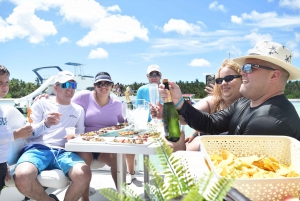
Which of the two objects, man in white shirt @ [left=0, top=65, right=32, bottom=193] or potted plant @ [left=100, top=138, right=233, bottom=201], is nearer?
potted plant @ [left=100, top=138, right=233, bottom=201]

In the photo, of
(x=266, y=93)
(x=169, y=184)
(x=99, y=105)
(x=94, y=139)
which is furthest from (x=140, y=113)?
(x=169, y=184)

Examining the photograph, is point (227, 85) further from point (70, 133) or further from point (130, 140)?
point (70, 133)

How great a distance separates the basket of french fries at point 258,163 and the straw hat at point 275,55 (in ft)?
2.03

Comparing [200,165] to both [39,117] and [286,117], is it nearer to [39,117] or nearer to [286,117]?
[286,117]

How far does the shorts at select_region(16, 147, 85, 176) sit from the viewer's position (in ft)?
7.88

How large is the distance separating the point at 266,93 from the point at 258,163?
79cm

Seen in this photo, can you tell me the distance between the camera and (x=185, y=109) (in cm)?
204

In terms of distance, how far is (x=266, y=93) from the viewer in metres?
1.76

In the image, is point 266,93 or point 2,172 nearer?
point 266,93

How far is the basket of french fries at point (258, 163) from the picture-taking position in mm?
835

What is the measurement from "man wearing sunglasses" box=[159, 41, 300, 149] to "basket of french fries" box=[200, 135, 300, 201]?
255mm

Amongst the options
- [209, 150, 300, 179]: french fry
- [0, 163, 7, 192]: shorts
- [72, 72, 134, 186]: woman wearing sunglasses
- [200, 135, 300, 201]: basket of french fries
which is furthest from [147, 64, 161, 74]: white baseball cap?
[209, 150, 300, 179]: french fry

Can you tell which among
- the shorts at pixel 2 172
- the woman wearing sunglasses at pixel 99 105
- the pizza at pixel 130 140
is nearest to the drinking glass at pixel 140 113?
the pizza at pixel 130 140

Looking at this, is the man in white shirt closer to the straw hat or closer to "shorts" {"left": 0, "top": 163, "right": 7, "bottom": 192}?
"shorts" {"left": 0, "top": 163, "right": 7, "bottom": 192}
